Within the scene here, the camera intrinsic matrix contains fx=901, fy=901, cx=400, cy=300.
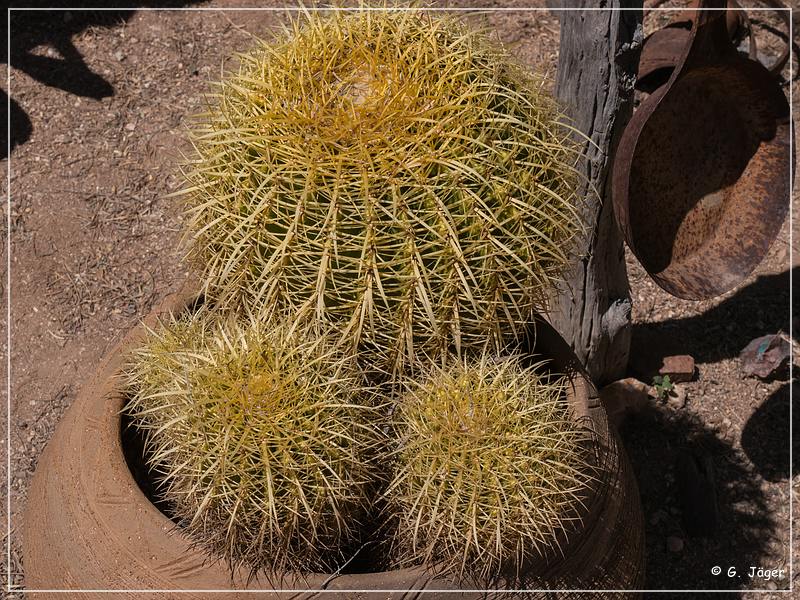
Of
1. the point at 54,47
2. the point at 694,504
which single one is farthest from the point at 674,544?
the point at 54,47

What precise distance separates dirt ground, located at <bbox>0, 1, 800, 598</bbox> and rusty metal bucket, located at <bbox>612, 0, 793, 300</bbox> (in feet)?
2.14

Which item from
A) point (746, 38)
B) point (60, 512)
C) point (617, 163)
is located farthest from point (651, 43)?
point (60, 512)

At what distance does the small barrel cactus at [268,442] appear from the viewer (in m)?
1.53

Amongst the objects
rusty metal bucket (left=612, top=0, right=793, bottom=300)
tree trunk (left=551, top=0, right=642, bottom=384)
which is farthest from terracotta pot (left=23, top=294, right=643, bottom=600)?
rusty metal bucket (left=612, top=0, right=793, bottom=300)

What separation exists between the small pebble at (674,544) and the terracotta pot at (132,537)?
0.79 m

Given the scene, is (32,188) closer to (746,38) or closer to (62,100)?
(62,100)

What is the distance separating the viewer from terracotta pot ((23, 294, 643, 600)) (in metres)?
1.67

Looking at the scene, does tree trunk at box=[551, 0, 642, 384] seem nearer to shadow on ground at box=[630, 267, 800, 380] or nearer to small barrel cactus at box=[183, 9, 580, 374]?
shadow on ground at box=[630, 267, 800, 380]

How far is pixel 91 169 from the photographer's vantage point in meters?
3.72

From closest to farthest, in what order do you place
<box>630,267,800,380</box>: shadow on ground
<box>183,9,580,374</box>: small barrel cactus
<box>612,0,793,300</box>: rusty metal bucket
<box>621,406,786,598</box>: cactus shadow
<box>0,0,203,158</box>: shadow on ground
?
<box>183,9,580,374</box>: small barrel cactus
<box>612,0,793,300</box>: rusty metal bucket
<box>621,406,786,598</box>: cactus shadow
<box>630,267,800,380</box>: shadow on ground
<box>0,0,203,158</box>: shadow on ground

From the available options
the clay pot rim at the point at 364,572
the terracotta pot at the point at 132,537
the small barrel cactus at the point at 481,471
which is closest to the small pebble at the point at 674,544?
the terracotta pot at the point at 132,537

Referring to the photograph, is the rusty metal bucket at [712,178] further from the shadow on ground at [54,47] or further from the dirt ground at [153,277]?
the shadow on ground at [54,47]

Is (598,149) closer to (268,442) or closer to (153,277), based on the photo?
(268,442)

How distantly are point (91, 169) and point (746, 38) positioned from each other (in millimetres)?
2949
